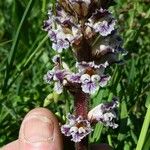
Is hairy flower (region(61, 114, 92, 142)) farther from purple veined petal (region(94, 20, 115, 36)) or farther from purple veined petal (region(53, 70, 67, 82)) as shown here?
purple veined petal (region(94, 20, 115, 36))

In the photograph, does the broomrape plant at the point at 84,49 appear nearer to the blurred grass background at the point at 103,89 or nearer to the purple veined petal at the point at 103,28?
the purple veined petal at the point at 103,28

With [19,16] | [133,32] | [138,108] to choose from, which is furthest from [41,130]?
[19,16]

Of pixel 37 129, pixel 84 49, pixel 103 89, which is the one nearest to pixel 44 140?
pixel 37 129

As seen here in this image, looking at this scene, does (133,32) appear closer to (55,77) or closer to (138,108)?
(138,108)

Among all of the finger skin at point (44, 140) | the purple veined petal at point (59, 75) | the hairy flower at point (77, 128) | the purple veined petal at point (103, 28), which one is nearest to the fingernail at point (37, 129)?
the finger skin at point (44, 140)

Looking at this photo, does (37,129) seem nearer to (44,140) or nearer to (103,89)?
(44,140)

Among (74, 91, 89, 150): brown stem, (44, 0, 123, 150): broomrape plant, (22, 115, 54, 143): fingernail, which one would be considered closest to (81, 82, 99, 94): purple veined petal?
(44, 0, 123, 150): broomrape plant
